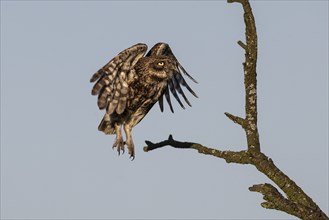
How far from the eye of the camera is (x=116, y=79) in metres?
14.5

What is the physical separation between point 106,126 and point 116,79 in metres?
1.50

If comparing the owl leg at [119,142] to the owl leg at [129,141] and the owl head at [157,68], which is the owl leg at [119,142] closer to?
the owl leg at [129,141]

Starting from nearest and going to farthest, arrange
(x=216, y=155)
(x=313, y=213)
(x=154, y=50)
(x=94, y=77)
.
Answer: (x=313, y=213), (x=216, y=155), (x=94, y=77), (x=154, y=50)

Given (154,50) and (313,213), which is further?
(154,50)

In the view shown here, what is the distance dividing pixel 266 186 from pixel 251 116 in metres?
1.10

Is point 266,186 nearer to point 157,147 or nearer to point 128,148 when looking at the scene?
point 157,147

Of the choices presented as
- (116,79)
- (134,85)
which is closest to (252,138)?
(116,79)

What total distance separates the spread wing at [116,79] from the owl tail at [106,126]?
0.87 meters

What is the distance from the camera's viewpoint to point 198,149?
8.91 m

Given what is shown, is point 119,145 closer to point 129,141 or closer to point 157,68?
point 129,141

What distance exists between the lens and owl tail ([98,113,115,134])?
15.5 meters

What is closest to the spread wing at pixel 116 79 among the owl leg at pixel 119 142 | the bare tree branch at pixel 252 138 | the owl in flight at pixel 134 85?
the owl in flight at pixel 134 85

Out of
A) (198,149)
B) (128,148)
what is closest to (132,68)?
(128,148)

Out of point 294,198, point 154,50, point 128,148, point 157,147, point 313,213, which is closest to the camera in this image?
point 313,213
